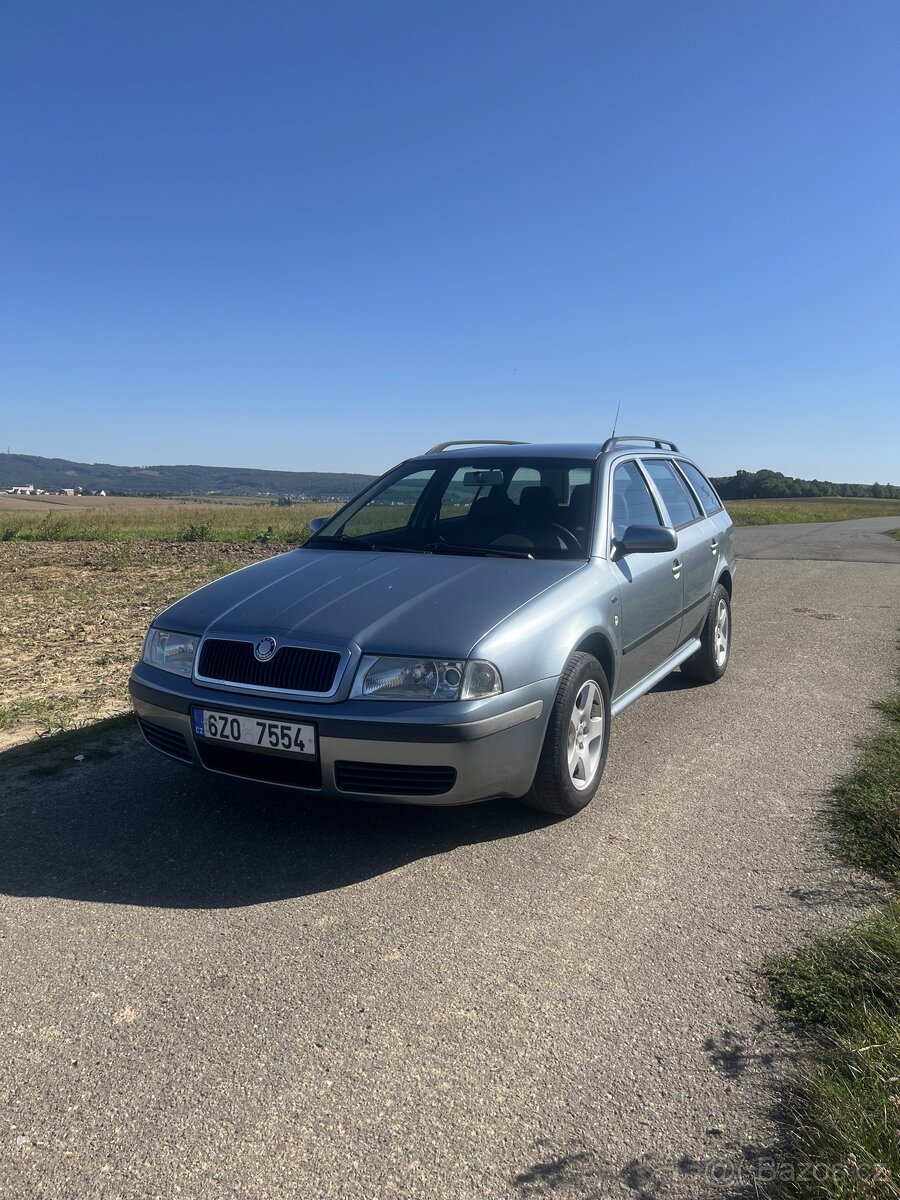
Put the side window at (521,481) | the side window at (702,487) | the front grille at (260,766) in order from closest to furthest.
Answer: the front grille at (260,766) → the side window at (521,481) → the side window at (702,487)

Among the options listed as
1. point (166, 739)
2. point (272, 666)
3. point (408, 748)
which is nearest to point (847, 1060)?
point (408, 748)

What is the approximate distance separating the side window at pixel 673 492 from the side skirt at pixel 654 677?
0.81m

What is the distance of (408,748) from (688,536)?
10.6ft

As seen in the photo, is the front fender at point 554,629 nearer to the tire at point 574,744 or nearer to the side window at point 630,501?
the tire at point 574,744

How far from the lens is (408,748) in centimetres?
316

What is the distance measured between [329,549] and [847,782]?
288 cm

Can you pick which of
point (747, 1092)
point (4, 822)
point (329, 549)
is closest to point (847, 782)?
point (747, 1092)

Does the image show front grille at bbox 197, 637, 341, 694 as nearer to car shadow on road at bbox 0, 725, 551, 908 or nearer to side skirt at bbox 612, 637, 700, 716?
car shadow on road at bbox 0, 725, 551, 908

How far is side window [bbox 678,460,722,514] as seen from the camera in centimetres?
644

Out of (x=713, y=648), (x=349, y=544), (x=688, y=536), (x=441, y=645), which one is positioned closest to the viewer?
(x=441, y=645)

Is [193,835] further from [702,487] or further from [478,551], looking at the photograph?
[702,487]

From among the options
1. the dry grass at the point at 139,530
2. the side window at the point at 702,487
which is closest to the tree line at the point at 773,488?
the dry grass at the point at 139,530

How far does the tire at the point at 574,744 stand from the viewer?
3549 mm

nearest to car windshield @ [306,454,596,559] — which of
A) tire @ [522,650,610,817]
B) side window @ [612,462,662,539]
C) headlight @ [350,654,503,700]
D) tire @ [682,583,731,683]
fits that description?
side window @ [612,462,662,539]
